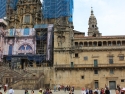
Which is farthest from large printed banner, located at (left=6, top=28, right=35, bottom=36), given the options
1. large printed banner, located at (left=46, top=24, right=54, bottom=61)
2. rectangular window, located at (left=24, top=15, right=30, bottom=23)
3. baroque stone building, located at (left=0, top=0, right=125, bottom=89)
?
rectangular window, located at (left=24, top=15, right=30, bottom=23)

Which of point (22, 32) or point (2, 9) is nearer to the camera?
point (22, 32)

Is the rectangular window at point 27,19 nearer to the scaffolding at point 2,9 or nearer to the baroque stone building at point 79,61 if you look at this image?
the scaffolding at point 2,9

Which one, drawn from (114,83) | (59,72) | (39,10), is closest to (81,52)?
(59,72)

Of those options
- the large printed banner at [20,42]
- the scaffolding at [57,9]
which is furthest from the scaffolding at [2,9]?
the scaffolding at [57,9]

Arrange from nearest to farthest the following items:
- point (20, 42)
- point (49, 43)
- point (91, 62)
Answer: point (91, 62) → point (49, 43) → point (20, 42)

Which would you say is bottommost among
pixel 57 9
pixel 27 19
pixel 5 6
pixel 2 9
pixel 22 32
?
pixel 22 32

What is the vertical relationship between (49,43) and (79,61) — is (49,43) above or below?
above

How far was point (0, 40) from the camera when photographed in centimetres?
5909

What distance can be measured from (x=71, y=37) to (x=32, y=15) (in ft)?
61.8

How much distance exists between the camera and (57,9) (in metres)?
64.1

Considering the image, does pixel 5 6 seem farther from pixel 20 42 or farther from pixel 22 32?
pixel 20 42

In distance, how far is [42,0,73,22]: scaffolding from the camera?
206 ft

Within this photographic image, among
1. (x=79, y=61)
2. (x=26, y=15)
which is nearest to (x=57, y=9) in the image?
(x=26, y=15)

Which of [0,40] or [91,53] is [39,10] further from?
[91,53]
